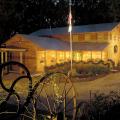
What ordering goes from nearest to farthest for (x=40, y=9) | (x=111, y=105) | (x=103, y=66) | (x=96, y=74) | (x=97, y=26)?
1. (x=111, y=105)
2. (x=96, y=74)
3. (x=103, y=66)
4. (x=97, y=26)
5. (x=40, y=9)

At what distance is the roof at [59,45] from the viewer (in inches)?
1789

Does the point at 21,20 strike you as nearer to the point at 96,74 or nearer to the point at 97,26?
the point at 97,26

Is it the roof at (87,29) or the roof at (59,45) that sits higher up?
the roof at (87,29)

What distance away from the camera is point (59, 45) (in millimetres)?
48969

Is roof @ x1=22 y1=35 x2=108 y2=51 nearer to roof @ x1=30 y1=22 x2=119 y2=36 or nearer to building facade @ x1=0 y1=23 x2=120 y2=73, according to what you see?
building facade @ x1=0 y1=23 x2=120 y2=73

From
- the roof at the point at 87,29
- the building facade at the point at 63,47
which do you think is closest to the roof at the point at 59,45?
the building facade at the point at 63,47

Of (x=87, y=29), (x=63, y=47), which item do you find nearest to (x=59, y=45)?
(x=63, y=47)

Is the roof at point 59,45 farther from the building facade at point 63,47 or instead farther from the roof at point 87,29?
the roof at point 87,29

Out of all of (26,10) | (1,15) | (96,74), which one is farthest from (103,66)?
(26,10)

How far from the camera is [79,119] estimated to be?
9703 millimetres

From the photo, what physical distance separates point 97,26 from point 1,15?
14.8 m

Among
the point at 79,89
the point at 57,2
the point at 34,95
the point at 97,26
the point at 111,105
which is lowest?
the point at 79,89

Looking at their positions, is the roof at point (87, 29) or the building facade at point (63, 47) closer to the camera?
the building facade at point (63, 47)

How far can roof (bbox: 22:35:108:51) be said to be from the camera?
45434 mm
